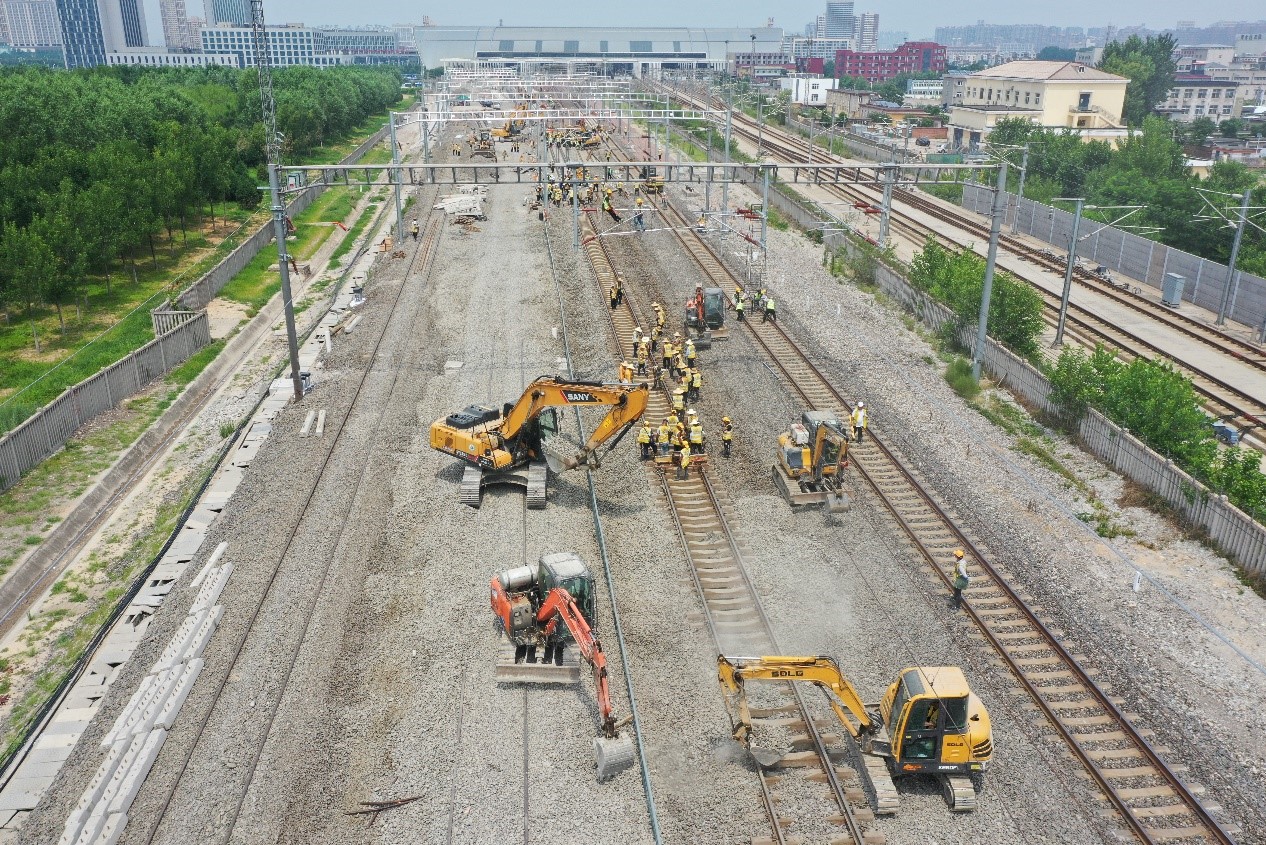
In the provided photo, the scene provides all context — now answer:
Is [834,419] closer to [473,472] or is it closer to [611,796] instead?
[473,472]

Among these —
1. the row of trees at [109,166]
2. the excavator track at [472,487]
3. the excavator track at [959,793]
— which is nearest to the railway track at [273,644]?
the excavator track at [472,487]

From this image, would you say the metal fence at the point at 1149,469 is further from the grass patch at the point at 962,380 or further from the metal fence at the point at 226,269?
the metal fence at the point at 226,269

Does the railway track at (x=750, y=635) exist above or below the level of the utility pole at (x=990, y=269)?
below

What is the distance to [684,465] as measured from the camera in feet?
84.7

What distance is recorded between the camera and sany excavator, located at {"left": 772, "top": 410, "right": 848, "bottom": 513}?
24047 mm

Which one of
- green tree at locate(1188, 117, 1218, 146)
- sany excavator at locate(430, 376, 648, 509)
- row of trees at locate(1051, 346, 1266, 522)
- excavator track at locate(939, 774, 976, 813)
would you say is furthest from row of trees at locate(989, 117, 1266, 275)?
excavator track at locate(939, 774, 976, 813)

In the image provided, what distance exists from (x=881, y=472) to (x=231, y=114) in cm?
7620

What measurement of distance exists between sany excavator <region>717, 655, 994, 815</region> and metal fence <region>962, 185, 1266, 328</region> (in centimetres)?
2858

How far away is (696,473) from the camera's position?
1038 inches

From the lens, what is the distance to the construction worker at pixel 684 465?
84.8ft

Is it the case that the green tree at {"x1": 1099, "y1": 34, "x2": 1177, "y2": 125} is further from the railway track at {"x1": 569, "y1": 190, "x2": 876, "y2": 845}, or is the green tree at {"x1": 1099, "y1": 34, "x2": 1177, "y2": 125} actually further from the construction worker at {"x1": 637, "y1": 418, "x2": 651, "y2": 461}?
the construction worker at {"x1": 637, "y1": 418, "x2": 651, "y2": 461}

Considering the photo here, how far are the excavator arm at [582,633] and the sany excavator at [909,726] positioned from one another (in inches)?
77.0

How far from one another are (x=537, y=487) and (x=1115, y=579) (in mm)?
13290

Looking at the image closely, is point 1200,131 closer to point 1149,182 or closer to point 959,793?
point 1149,182
